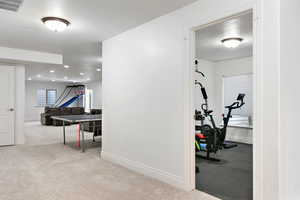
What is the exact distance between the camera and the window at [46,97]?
1378cm

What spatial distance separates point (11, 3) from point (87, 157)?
3.06m

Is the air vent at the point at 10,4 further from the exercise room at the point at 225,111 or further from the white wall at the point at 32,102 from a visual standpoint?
the white wall at the point at 32,102

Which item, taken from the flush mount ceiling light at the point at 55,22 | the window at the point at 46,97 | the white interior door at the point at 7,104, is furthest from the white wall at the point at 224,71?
the window at the point at 46,97

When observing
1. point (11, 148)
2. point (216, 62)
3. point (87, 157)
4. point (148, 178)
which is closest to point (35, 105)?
point (11, 148)

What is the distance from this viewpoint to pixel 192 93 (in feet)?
9.05

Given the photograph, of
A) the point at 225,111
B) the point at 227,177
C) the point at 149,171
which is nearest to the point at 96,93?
the point at 225,111

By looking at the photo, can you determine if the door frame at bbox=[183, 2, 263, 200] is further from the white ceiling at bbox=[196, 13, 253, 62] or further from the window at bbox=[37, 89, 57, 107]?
the window at bbox=[37, 89, 57, 107]

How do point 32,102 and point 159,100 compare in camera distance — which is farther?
point 32,102

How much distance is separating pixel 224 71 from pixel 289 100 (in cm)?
466

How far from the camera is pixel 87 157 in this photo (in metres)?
4.39

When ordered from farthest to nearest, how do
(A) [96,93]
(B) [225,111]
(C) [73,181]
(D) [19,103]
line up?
(A) [96,93]
(B) [225,111]
(D) [19,103]
(C) [73,181]

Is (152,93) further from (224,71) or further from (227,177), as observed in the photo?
(224,71)

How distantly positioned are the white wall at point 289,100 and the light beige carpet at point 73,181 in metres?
0.91

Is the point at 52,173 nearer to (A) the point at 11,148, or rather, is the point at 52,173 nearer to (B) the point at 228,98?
(A) the point at 11,148
